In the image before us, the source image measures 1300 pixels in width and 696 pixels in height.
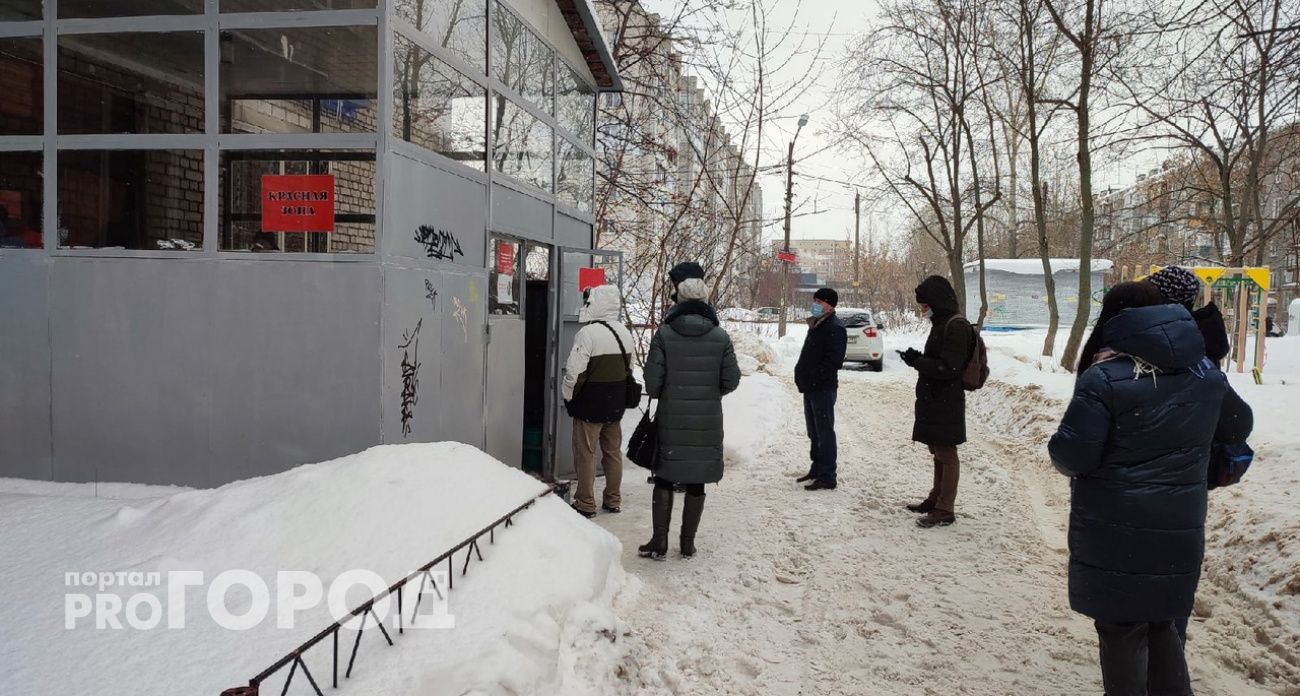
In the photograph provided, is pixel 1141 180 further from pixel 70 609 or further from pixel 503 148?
pixel 70 609

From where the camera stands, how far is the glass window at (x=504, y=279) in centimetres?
666

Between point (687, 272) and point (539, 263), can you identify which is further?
point (539, 263)

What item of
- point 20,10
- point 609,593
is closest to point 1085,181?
point 609,593

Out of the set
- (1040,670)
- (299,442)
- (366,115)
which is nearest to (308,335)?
(299,442)

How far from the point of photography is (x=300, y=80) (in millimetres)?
5164

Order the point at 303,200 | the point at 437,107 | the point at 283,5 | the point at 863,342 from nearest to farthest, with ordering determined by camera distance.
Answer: the point at 303,200, the point at 283,5, the point at 437,107, the point at 863,342

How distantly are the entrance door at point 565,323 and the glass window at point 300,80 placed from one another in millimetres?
2809

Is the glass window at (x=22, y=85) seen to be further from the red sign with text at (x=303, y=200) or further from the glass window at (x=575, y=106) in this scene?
the glass window at (x=575, y=106)

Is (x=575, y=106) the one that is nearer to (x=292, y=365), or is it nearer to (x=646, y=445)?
(x=646, y=445)

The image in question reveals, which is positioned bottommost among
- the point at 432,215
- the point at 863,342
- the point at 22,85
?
the point at 863,342

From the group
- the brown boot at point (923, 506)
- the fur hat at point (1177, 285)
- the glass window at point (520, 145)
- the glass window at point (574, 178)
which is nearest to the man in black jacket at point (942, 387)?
the brown boot at point (923, 506)

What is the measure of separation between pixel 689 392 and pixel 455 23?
3.19 meters

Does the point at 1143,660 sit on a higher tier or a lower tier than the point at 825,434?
lower

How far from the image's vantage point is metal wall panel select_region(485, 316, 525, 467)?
653 cm
